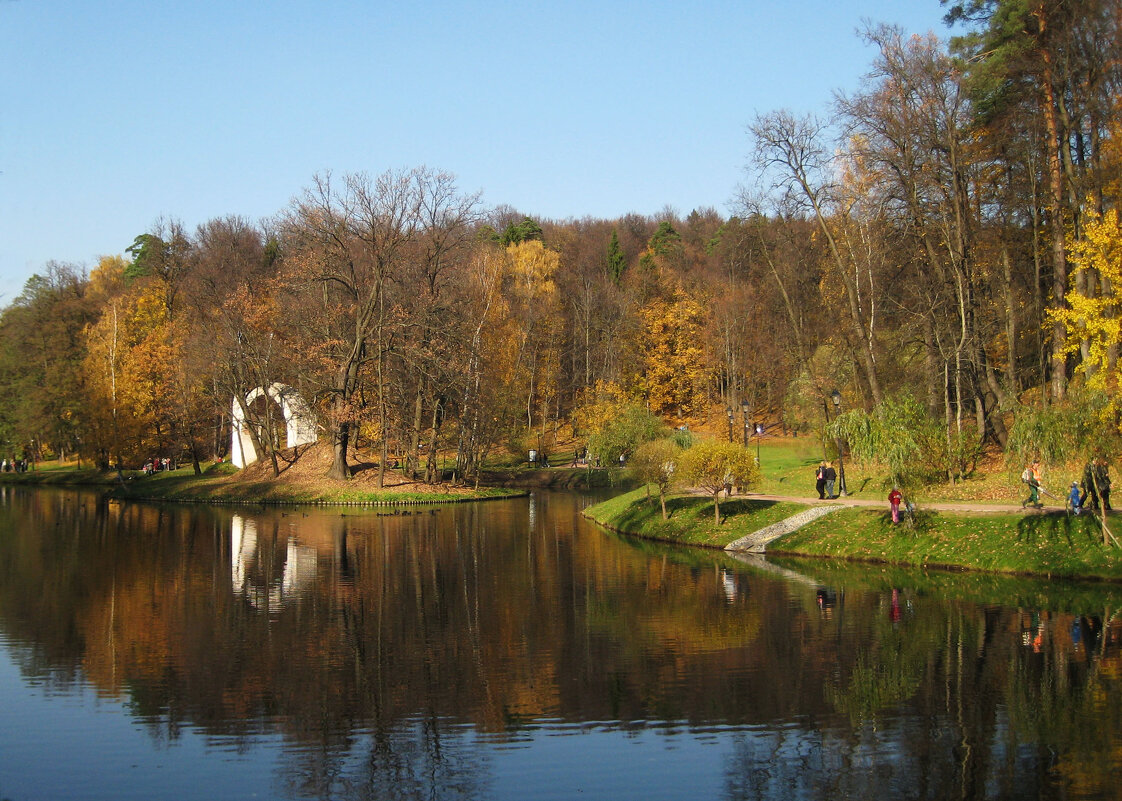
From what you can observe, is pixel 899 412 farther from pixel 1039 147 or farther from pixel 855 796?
pixel 855 796

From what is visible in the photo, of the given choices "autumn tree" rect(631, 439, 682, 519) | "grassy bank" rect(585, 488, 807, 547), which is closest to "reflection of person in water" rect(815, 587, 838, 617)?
"grassy bank" rect(585, 488, 807, 547)

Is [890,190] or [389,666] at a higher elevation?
[890,190]

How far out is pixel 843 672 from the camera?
1501 centimetres

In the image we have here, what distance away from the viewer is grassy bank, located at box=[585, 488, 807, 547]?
30.6m

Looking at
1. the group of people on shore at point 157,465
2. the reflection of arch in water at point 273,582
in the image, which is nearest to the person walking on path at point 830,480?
the reflection of arch in water at point 273,582

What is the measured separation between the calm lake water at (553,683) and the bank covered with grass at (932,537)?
3.45 ft

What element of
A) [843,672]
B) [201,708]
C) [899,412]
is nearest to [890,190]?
[899,412]

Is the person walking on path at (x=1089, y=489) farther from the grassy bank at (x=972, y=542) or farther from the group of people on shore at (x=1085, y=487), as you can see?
the grassy bank at (x=972, y=542)

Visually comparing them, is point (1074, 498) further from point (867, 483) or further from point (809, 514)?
point (867, 483)

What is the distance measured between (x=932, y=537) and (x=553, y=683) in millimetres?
14882

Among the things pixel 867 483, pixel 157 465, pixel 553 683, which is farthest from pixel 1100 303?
pixel 157 465

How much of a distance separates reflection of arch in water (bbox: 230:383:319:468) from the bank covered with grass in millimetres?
24916

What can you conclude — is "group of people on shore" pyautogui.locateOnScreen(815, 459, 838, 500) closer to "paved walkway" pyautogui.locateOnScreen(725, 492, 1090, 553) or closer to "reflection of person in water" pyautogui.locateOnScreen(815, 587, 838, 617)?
"paved walkway" pyautogui.locateOnScreen(725, 492, 1090, 553)

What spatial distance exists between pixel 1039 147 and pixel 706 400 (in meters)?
40.6
